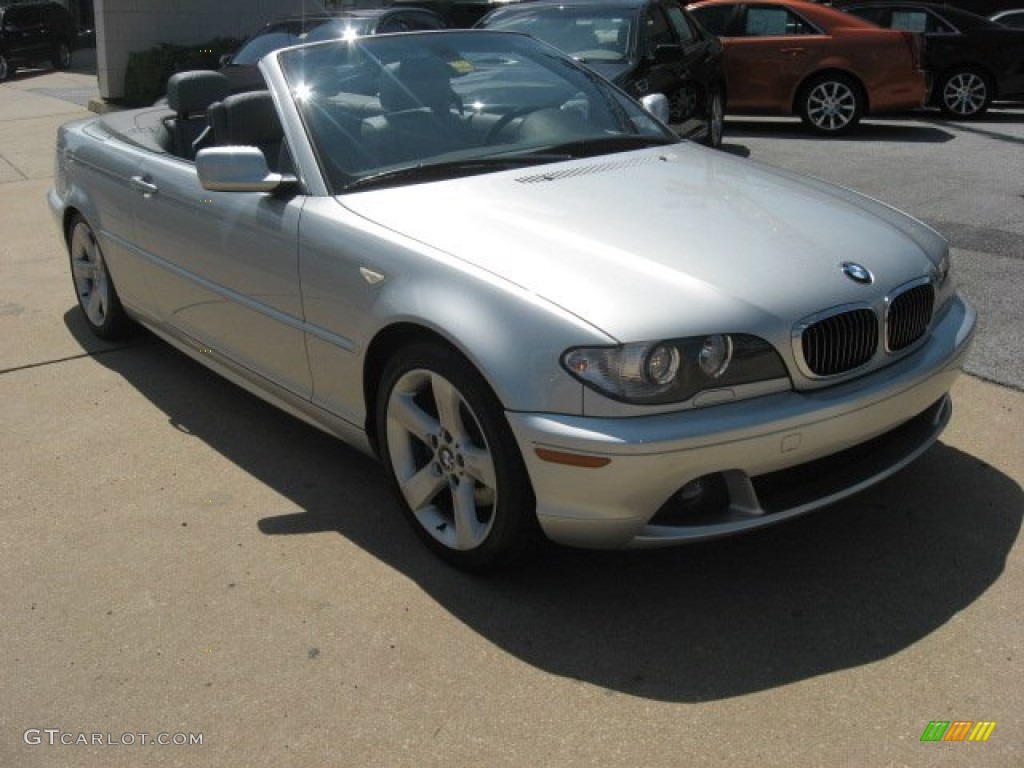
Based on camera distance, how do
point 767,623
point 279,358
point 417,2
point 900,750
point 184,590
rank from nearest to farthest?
point 900,750 < point 767,623 < point 184,590 < point 279,358 < point 417,2

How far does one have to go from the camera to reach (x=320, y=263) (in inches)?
146

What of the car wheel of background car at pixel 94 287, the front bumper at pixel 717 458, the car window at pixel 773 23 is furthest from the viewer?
the car window at pixel 773 23

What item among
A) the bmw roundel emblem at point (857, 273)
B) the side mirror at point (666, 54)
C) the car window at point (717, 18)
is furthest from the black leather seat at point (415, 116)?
the car window at point (717, 18)

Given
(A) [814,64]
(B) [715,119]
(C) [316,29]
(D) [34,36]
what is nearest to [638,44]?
(B) [715,119]

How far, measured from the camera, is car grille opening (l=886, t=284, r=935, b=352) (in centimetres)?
331

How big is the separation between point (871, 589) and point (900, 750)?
728 millimetres

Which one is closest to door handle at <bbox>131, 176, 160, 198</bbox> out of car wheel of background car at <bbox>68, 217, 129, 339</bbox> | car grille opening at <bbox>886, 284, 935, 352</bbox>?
car wheel of background car at <bbox>68, 217, 129, 339</bbox>

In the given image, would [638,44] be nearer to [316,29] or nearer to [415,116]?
[316,29]

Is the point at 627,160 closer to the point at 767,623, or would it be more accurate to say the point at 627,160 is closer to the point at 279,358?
the point at 279,358

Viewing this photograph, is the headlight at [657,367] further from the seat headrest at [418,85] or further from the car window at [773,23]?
the car window at [773,23]

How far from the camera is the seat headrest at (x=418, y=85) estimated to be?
4.16 meters

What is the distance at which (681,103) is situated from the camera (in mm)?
9914

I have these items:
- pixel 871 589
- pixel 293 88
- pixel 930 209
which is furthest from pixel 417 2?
pixel 871 589

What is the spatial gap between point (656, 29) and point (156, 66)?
949 cm
